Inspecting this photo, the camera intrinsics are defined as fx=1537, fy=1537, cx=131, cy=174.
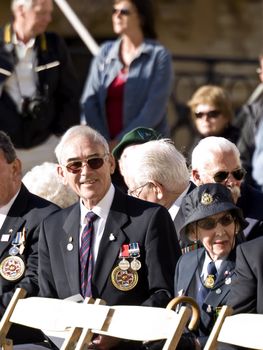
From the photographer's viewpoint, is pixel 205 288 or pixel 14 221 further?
pixel 14 221

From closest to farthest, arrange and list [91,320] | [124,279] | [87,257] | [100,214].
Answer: [91,320], [124,279], [87,257], [100,214]

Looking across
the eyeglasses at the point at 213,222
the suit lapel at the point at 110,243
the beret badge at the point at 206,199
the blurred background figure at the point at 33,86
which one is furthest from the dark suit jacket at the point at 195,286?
the blurred background figure at the point at 33,86

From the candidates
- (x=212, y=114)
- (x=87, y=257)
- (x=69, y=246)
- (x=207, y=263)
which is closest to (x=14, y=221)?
(x=69, y=246)

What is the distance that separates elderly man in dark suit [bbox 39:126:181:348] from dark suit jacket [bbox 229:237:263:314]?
55cm

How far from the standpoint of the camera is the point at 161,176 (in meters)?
9.05

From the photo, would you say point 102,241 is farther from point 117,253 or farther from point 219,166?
point 219,166

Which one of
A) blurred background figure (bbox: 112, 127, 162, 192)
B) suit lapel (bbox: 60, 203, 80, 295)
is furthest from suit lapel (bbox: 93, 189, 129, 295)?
blurred background figure (bbox: 112, 127, 162, 192)

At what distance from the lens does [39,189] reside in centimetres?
973

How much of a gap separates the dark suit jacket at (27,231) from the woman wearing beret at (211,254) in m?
0.99

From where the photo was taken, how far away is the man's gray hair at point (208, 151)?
9.09 m

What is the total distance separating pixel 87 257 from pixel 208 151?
1193 millimetres

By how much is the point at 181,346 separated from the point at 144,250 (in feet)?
2.75

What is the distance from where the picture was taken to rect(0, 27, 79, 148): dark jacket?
11.2 m

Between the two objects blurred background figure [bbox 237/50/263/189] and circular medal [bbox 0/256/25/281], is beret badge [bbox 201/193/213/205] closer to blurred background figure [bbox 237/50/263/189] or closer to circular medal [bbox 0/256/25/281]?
circular medal [bbox 0/256/25/281]
